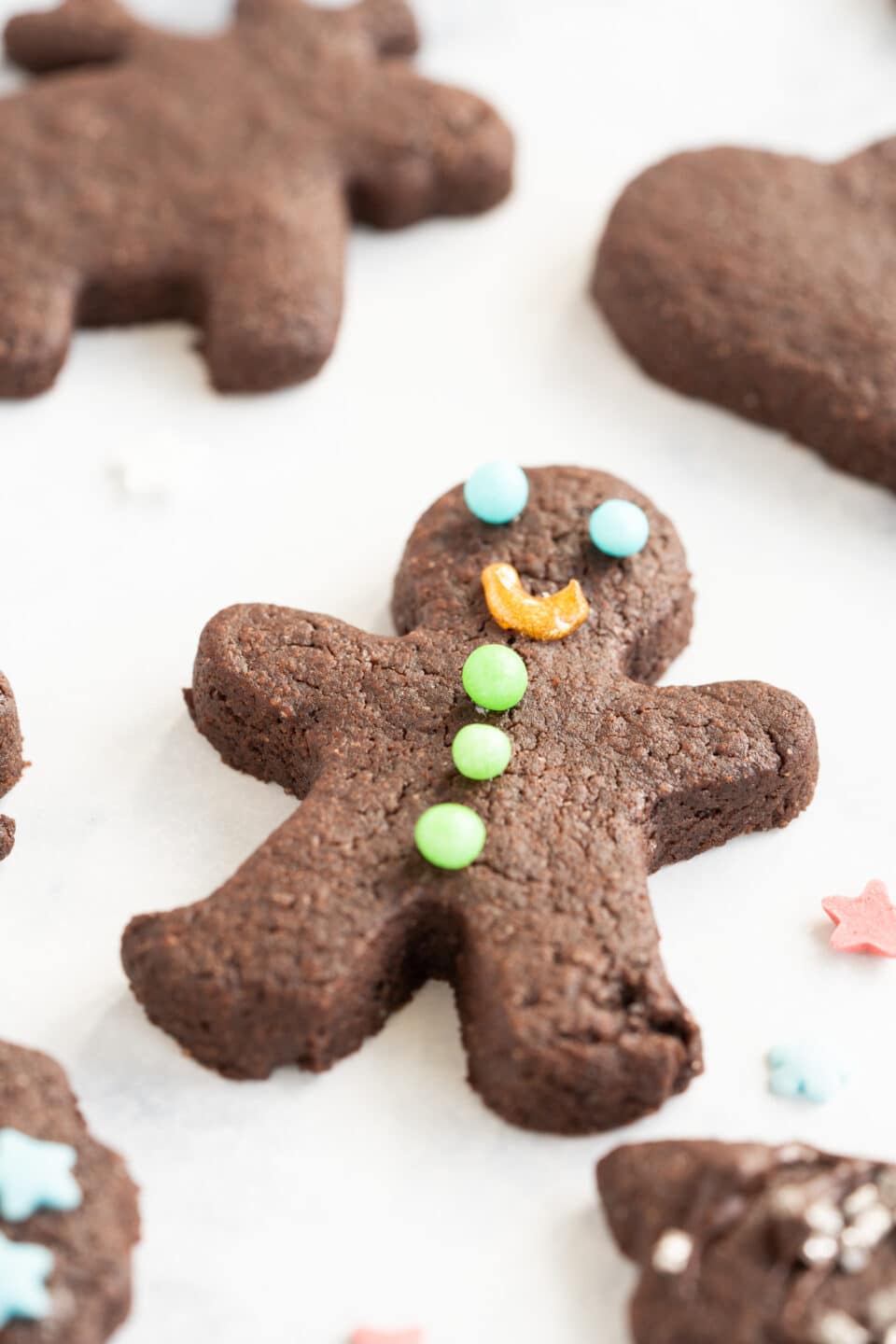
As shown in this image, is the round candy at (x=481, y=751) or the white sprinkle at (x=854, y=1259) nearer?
the white sprinkle at (x=854, y=1259)

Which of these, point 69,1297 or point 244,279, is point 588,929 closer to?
point 69,1297

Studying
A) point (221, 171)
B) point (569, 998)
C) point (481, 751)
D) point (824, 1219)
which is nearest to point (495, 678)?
point (481, 751)

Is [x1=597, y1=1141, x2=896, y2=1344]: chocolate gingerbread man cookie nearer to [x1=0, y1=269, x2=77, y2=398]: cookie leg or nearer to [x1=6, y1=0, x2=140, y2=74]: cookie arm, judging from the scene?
[x1=0, y1=269, x2=77, y2=398]: cookie leg

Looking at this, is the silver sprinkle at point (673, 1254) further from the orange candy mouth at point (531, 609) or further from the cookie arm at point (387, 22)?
the cookie arm at point (387, 22)

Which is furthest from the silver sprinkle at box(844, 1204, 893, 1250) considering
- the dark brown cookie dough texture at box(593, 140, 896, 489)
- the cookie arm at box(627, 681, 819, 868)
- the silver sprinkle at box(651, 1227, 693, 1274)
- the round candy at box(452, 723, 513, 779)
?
the dark brown cookie dough texture at box(593, 140, 896, 489)

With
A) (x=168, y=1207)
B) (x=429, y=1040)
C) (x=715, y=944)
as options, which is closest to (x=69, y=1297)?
(x=168, y=1207)

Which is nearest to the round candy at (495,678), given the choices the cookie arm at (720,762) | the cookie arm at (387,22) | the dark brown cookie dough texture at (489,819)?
the dark brown cookie dough texture at (489,819)

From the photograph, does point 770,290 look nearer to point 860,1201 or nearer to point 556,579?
point 556,579

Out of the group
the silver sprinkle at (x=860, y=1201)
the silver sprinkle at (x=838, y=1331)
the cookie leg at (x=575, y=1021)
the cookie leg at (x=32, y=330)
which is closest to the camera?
the silver sprinkle at (x=838, y=1331)
